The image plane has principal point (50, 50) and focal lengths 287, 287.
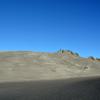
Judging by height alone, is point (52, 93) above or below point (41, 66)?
below

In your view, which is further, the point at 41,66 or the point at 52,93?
the point at 41,66

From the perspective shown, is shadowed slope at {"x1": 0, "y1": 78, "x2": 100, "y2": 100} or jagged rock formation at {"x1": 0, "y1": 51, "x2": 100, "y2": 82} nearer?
shadowed slope at {"x1": 0, "y1": 78, "x2": 100, "y2": 100}

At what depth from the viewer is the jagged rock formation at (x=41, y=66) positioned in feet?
175

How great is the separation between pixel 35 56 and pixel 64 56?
29.8 ft

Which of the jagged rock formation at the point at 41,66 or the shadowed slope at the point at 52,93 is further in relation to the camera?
the jagged rock formation at the point at 41,66

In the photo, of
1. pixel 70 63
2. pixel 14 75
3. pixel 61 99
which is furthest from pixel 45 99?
pixel 70 63

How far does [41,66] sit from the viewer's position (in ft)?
197

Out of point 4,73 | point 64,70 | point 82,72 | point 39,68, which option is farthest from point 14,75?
point 82,72

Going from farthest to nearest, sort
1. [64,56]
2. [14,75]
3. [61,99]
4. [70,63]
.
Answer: [64,56] < [70,63] < [14,75] < [61,99]

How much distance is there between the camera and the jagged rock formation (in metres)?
53.3

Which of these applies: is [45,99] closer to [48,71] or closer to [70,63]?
[48,71]

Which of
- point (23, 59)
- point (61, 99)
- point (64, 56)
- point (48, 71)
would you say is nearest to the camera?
point (61, 99)

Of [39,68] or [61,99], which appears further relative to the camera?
[39,68]

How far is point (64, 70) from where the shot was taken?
6088 centimetres
